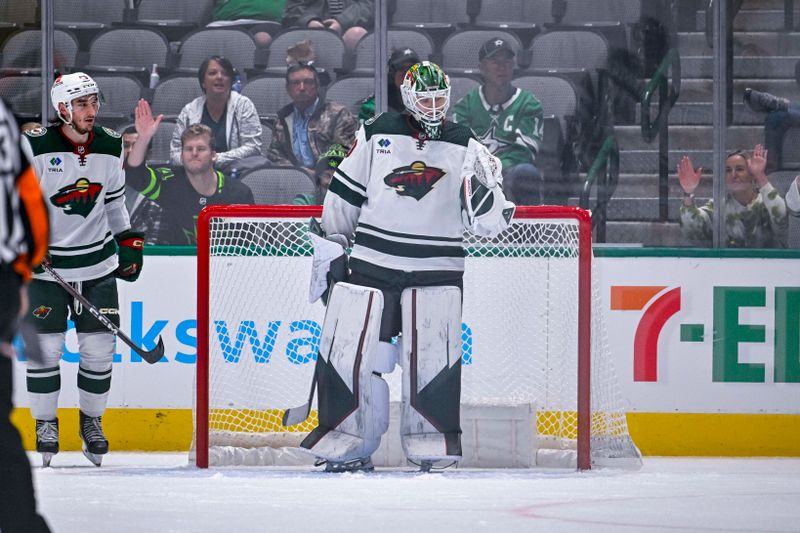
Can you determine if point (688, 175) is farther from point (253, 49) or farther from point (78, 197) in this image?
point (78, 197)

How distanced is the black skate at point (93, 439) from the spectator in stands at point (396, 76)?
5.49 feet

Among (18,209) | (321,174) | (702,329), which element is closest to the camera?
(18,209)

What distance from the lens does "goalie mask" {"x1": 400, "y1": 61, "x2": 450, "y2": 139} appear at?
5.03 metres

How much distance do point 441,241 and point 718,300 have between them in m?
1.46

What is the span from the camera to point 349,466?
5059mm

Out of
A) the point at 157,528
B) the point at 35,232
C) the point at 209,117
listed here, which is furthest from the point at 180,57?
the point at 35,232

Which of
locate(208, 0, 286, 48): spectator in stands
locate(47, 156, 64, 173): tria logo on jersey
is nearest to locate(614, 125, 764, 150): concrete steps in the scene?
locate(208, 0, 286, 48): spectator in stands

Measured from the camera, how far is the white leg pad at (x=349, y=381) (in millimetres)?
4980

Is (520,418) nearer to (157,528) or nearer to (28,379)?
(28,379)

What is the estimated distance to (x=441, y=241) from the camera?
5.04 meters

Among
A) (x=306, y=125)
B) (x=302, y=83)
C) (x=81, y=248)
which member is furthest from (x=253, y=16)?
(x=81, y=248)

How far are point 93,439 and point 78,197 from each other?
0.86 metres

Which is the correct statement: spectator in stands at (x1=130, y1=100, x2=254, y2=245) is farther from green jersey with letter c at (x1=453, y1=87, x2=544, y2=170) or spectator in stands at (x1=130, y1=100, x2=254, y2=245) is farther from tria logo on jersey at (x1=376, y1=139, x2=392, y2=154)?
tria logo on jersey at (x1=376, y1=139, x2=392, y2=154)

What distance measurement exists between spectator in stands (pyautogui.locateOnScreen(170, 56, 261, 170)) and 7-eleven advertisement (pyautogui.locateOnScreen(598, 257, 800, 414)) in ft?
4.97
